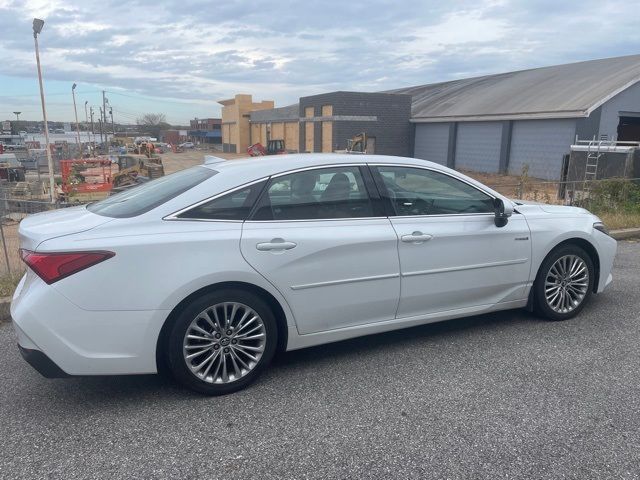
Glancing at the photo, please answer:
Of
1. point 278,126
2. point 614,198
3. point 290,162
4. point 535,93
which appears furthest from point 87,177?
point 290,162

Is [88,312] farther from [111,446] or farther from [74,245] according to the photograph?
[111,446]

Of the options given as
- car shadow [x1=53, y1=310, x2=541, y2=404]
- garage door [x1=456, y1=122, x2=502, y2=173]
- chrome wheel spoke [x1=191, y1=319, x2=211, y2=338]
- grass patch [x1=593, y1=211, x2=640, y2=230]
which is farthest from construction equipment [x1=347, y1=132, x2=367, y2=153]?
chrome wheel spoke [x1=191, y1=319, x2=211, y2=338]

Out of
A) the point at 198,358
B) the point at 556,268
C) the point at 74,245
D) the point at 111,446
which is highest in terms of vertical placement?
the point at 74,245

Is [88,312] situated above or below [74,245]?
below

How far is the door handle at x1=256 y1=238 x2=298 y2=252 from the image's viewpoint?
3.48 metres

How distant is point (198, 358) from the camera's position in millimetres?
3414

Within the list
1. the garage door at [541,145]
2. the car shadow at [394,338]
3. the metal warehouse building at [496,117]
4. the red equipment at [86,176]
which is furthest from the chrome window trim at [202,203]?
the red equipment at [86,176]

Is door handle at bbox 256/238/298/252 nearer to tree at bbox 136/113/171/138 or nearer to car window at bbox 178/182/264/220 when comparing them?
car window at bbox 178/182/264/220

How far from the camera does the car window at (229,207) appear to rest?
11.4 ft

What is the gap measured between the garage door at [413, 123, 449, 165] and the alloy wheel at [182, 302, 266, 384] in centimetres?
2819

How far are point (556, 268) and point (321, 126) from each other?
3325 cm

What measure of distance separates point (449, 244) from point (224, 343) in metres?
1.87

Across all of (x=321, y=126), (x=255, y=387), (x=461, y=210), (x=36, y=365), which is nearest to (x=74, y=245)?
(x=36, y=365)

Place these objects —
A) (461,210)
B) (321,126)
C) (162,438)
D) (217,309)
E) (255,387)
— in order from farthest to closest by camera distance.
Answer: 1. (321,126)
2. (461,210)
3. (255,387)
4. (217,309)
5. (162,438)
